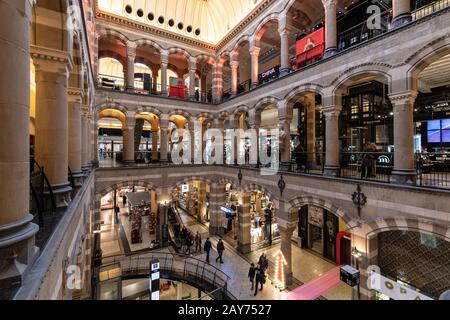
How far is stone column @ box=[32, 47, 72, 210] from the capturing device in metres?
4.85

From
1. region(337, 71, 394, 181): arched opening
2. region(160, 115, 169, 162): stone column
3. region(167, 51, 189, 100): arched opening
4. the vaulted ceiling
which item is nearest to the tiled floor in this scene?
region(337, 71, 394, 181): arched opening

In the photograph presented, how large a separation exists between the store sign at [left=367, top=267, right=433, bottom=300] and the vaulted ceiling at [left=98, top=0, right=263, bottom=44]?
52.9ft

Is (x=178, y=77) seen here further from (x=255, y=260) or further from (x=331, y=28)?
(x=255, y=260)

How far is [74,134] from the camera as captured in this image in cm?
714

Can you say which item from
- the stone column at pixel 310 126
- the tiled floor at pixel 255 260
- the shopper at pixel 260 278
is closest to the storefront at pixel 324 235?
the tiled floor at pixel 255 260

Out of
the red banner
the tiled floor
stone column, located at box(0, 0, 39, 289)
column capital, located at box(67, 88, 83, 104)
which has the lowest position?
the tiled floor

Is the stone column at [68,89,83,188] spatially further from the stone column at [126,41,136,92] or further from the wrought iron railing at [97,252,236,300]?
the stone column at [126,41,136,92]

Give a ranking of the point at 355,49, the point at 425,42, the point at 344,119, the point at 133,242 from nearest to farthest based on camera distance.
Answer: the point at 425,42
the point at 355,49
the point at 344,119
the point at 133,242

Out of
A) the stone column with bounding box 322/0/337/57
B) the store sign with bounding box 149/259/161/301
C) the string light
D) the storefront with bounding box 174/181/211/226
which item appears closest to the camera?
the store sign with bounding box 149/259/161/301

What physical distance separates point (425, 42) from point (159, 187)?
623 inches

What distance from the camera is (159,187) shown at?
16875 mm

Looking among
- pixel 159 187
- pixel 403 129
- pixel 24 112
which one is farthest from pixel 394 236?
pixel 159 187

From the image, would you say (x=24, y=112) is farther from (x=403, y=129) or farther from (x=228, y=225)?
(x=228, y=225)

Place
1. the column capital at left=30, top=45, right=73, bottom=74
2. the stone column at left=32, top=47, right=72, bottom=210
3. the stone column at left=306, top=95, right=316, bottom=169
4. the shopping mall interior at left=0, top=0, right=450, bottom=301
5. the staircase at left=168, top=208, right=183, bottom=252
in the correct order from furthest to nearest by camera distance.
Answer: the staircase at left=168, top=208, right=183, bottom=252 → the stone column at left=306, top=95, right=316, bottom=169 → the stone column at left=32, top=47, right=72, bottom=210 → the column capital at left=30, top=45, right=73, bottom=74 → the shopping mall interior at left=0, top=0, right=450, bottom=301
